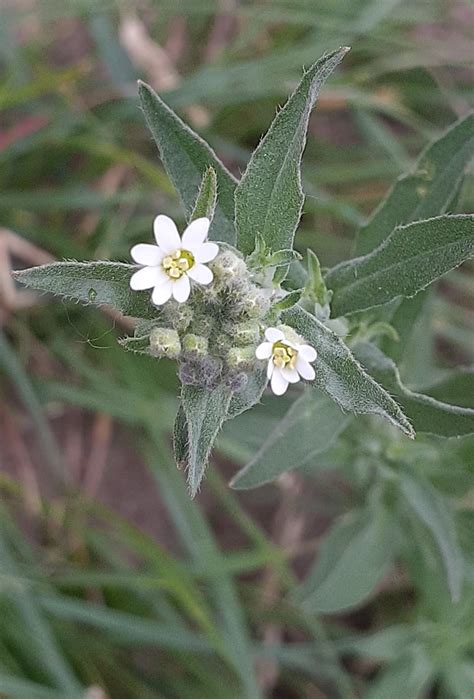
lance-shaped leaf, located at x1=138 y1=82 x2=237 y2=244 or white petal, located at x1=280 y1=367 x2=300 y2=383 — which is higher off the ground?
lance-shaped leaf, located at x1=138 y1=82 x2=237 y2=244

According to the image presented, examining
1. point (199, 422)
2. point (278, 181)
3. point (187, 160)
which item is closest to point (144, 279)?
point (199, 422)

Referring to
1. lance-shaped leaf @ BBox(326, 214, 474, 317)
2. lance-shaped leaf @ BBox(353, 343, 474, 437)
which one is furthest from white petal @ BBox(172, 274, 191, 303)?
lance-shaped leaf @ BBox(353, 343, 474, 437)

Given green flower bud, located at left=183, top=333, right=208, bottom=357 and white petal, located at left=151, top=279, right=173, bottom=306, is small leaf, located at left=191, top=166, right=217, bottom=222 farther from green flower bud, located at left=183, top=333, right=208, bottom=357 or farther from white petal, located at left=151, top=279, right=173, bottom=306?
green flower bud, located at left=183, top=333, right=208, bottom=357

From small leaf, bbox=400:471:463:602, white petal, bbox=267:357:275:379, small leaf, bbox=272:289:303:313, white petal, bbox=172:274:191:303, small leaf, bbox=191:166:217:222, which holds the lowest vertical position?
small leaf, bbox=400:471:463:602

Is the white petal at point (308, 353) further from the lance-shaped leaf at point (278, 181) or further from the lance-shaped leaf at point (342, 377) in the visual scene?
the lance-shaped leaf at point (278, 181)

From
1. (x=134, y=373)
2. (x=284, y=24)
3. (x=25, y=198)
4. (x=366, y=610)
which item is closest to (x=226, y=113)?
(x=284, y=24)

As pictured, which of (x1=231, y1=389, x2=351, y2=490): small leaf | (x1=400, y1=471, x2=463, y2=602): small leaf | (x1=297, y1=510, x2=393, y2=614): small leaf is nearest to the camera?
(x1=231, y1=389, x2=351, y2=490): small leaf

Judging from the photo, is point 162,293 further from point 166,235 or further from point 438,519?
point 438,519
